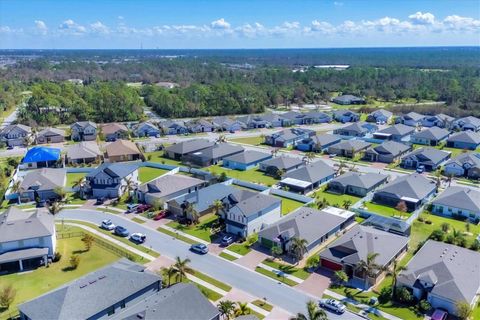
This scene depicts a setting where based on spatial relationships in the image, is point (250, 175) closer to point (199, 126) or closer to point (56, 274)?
point (56, 274)

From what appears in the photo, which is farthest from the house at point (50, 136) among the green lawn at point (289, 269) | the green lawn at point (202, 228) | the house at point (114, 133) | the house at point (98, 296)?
Answer: the green lawn at point (289, 269)

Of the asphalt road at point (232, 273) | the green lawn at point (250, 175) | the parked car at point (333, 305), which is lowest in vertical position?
the asphalt road at point (232, 273)

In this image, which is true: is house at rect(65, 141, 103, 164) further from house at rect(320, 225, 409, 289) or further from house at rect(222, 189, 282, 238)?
house at rect(320, 225, 409, 289)

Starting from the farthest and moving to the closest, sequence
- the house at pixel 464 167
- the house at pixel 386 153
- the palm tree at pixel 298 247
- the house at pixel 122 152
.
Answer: the house at pixel 122 152 → the house at pixel 386 153 → the house at pixel 464 167 → the palm tree at pixel 298 247

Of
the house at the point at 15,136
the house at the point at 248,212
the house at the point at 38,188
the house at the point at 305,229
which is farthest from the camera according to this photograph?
the house at the point at 15,136

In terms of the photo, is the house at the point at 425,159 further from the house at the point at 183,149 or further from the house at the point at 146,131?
the house at the point at 146,131

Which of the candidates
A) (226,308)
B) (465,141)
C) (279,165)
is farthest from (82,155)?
(465,141)
